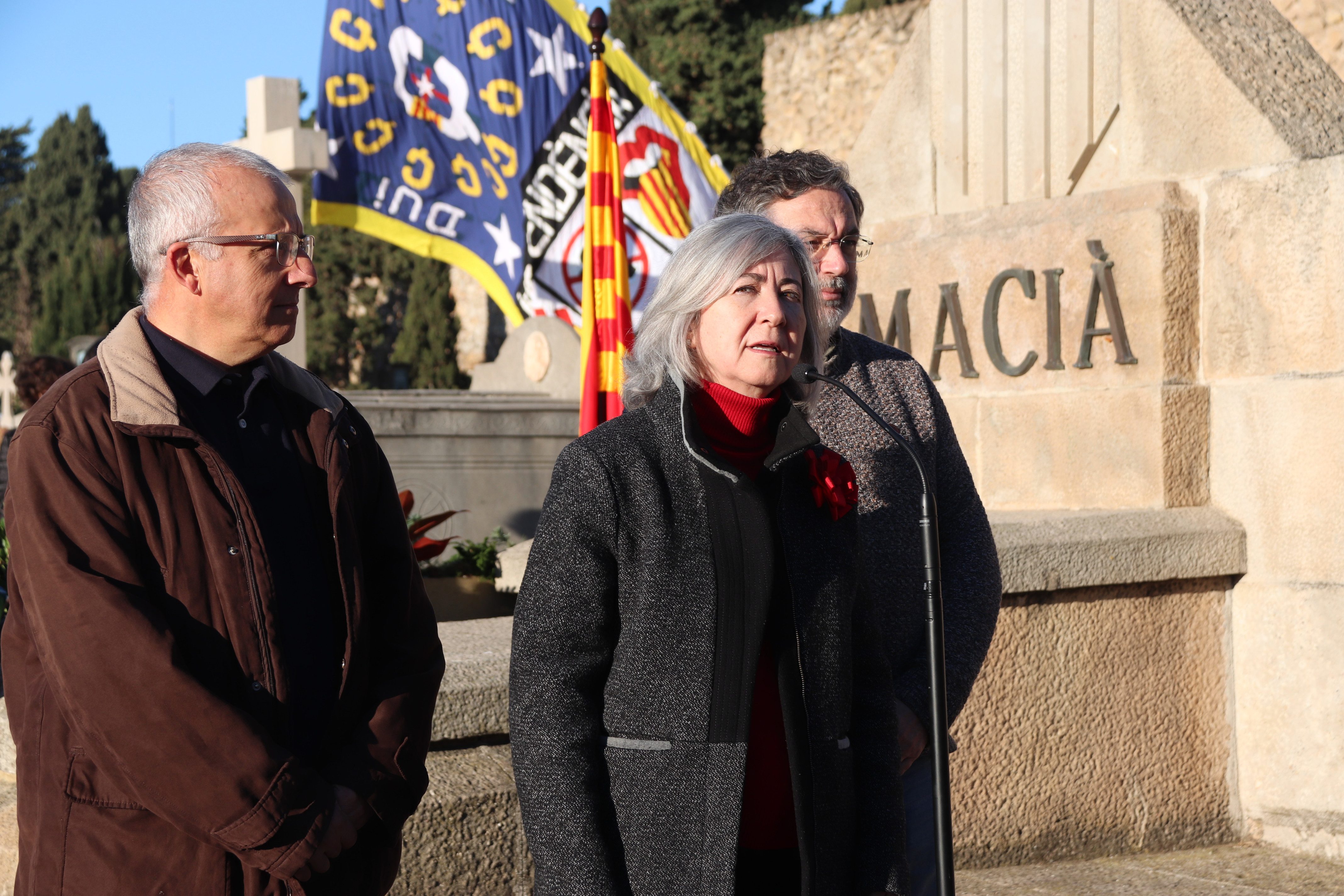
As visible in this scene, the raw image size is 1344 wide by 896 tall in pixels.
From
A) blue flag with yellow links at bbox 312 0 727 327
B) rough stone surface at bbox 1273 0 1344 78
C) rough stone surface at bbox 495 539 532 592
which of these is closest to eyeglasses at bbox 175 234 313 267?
rough stone surface at bbox 495 539 532 592

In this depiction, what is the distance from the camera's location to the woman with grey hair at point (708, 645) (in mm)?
1935

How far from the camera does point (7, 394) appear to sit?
59.5 feet

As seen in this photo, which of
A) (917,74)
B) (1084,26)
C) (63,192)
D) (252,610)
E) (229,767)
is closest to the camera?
(229,767)

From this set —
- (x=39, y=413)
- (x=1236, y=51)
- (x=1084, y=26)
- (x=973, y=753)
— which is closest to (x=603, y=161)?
(x=1084, y=26)

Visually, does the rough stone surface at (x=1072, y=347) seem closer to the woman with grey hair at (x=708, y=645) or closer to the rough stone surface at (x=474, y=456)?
the woman with grey hair at (x=708, y=645)

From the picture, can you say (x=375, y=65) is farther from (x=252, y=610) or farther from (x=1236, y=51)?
(x=252, y=610)

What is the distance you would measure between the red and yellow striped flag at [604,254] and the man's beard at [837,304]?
8.61 ft

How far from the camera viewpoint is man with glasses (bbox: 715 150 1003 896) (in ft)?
7.93

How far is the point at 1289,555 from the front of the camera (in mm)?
4164

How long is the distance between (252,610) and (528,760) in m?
0.44

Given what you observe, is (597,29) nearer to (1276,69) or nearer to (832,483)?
(1276,69)

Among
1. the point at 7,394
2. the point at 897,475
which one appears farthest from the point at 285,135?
the point at 7,394

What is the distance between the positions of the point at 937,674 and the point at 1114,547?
2221 mm

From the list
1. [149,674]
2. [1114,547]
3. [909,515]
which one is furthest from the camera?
[1114,547]
